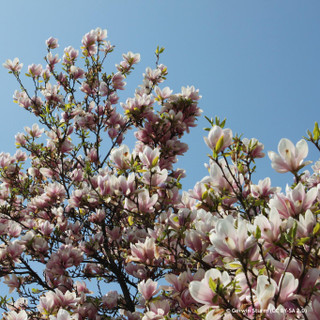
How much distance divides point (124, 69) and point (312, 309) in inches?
195

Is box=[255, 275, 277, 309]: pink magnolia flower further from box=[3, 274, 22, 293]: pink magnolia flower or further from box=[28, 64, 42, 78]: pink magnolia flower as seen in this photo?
box=[28, 64, 42, 78]: pink magnolia flower

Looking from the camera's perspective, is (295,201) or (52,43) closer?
(295,201)

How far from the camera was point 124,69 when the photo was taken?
18.8 ft

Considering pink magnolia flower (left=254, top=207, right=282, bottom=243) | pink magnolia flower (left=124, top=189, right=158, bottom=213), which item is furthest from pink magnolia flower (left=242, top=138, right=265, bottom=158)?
pink magnolia flower (left=254, top=207, right=282, bottom=243)

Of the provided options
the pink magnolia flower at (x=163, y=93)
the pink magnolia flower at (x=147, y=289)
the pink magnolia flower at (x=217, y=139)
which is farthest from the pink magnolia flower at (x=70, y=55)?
the pink magnolia flower at (x=147, y=289)

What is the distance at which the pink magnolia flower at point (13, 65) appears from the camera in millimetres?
5895

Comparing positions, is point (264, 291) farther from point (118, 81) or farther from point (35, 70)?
point (35, 70)

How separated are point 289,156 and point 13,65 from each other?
545 cm

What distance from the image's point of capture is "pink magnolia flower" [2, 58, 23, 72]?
19.3 ft

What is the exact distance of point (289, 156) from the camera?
76.4 inches

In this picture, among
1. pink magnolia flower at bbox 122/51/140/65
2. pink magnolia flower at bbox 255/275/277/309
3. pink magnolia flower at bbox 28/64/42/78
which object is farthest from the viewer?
pink magnolia flower at bbox 28/64/42/78

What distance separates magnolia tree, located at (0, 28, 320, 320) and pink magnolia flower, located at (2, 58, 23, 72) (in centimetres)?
2

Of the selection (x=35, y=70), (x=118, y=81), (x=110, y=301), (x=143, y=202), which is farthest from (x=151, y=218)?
(x=35, y=70)

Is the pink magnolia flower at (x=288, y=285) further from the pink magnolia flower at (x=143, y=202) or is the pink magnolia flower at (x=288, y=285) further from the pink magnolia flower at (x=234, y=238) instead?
the pink magnolia flower at (x=143, y=202)
